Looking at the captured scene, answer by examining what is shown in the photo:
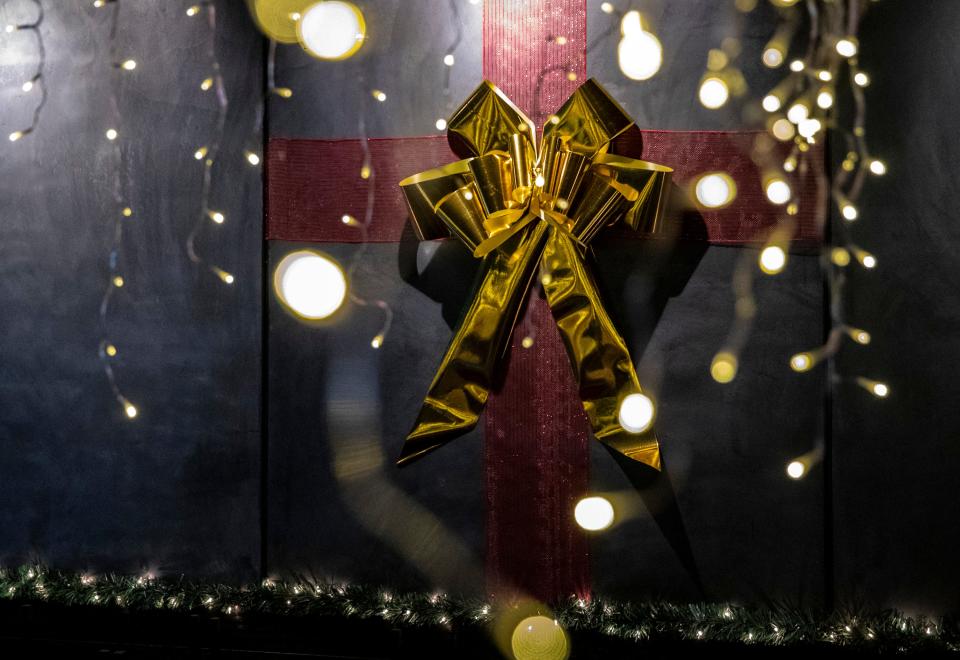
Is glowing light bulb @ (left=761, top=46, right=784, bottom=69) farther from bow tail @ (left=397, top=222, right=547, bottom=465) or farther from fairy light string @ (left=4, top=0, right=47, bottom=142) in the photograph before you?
fairy light string @ (left=4, top=0, right=47, bottom=142)

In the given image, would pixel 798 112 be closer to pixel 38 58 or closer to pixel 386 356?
pixel 386 356

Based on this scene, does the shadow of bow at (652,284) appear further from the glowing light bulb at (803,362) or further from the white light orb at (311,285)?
the white light orb at (311,285)

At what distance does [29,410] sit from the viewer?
1438mm

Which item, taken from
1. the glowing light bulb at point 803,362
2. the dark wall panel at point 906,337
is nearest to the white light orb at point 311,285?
the glowing light bulb at point 803,362

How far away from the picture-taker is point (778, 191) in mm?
1274

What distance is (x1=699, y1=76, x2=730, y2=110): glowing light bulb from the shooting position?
1278 mm

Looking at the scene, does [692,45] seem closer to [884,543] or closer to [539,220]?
[539,220]

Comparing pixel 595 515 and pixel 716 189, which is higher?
pixel 716 189

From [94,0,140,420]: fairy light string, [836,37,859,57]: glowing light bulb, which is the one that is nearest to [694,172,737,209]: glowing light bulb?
[836,37,859,57]: glowing light bulb

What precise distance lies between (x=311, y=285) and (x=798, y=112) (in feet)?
3.57

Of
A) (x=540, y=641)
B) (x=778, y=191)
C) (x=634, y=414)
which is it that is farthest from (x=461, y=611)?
(x=778, y=191)

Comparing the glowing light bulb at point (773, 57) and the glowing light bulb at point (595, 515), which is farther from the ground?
the glowing light bulb at point (773, 57)

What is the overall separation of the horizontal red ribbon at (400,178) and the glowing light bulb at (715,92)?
0.06 metres

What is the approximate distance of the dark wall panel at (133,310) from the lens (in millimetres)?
1370
